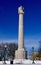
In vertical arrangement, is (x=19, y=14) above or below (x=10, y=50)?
above

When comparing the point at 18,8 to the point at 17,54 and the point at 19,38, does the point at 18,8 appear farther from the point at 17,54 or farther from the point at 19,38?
the point at 17,54

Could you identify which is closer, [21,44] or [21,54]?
[21,54]

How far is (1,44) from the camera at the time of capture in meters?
85.4

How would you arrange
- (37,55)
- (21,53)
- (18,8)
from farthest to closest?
(37,55)
(18,8)
(21,53)

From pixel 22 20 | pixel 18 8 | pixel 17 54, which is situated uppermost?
pixel 18 8

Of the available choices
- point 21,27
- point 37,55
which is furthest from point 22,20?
point 37,55

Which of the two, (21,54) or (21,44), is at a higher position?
(21,44)

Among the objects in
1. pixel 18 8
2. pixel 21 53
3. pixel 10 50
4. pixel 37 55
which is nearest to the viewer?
pixel 21 53

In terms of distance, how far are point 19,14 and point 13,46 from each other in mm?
34282

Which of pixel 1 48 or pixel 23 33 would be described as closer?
pixel 23 33

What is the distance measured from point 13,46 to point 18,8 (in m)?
32.9

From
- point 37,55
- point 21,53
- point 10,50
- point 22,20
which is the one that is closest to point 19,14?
point 22,20

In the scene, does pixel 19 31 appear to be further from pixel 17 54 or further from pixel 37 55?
pixel 37 55

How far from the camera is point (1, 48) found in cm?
8331
